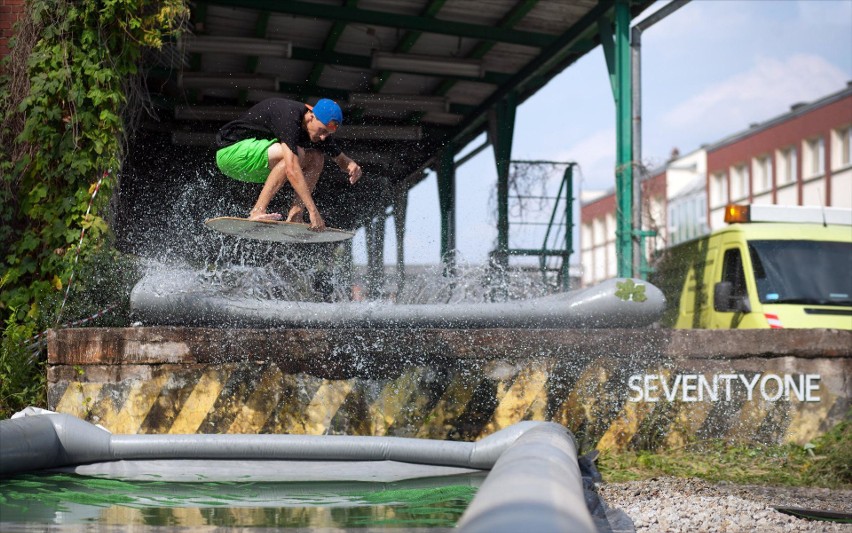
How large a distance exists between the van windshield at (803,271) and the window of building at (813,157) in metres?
34.2

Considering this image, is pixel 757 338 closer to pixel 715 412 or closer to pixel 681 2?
pixel 715 412

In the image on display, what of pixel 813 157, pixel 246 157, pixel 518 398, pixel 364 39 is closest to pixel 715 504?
pixel 518 398

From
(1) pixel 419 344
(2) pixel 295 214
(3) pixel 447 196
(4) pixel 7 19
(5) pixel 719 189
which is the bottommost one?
(1) pixel 419 344

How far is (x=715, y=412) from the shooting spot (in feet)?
23.5

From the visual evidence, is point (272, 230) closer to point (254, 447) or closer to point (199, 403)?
point (199, 403)

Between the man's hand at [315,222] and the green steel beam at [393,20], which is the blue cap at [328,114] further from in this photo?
the green steel beam at [393,20]

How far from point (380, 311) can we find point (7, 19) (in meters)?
4.84

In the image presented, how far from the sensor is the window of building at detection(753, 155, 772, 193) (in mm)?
47219

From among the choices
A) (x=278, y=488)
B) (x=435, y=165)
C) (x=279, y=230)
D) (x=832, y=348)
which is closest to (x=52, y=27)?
(x=279, y=230)

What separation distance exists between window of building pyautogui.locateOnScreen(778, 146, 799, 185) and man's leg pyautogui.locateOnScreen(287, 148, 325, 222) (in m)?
40.6

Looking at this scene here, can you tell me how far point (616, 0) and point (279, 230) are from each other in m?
7.17

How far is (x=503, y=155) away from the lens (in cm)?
1791

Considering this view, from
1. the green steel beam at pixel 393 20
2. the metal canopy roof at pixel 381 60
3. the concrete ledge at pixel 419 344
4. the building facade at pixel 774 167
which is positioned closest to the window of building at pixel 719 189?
the building facade at pixel 774 167

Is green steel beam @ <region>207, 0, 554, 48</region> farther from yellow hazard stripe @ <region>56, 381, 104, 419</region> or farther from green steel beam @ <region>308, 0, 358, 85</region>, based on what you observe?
yellow hazard stripe @ <region>56, 381, 104, 419</region>
